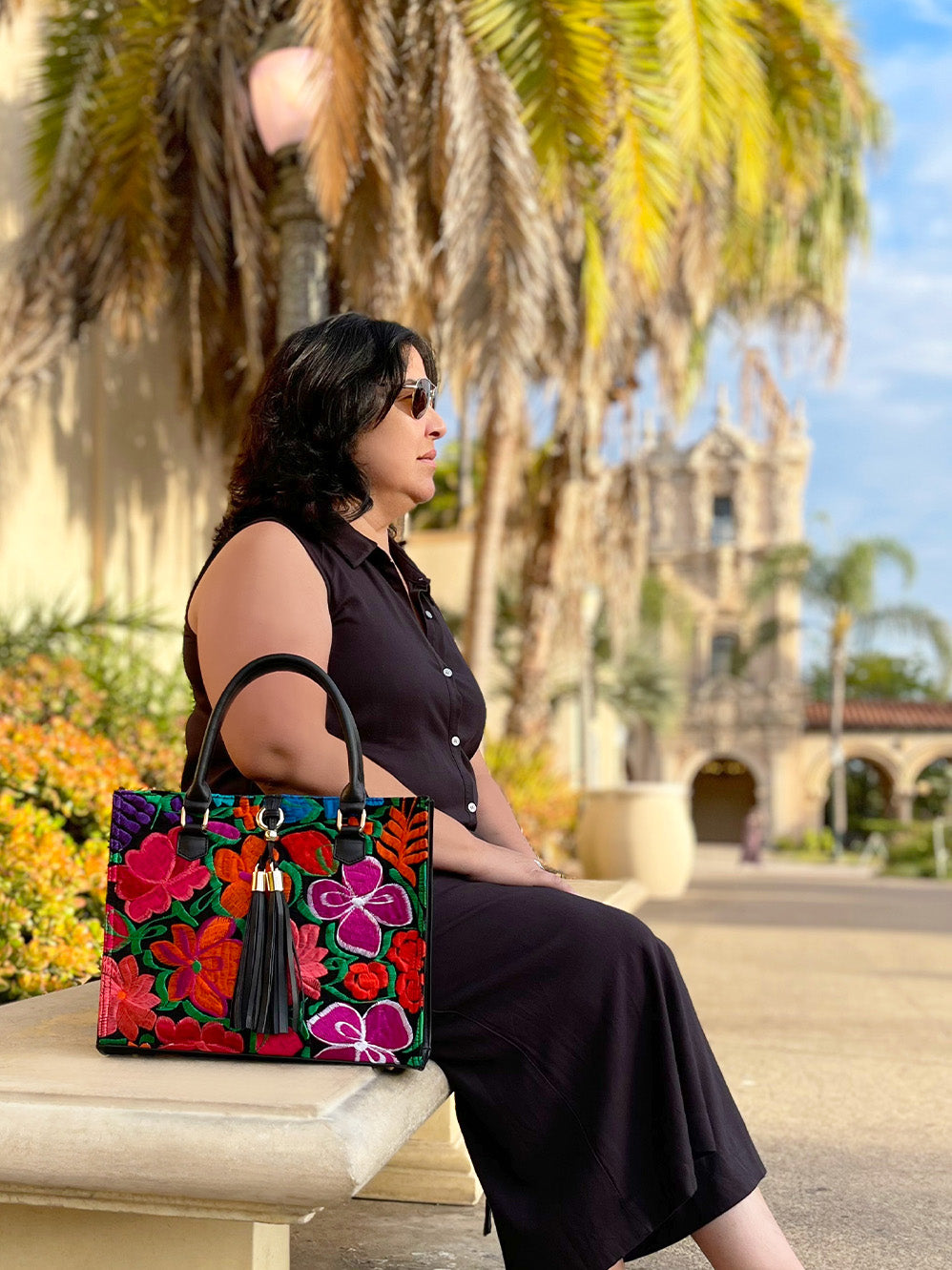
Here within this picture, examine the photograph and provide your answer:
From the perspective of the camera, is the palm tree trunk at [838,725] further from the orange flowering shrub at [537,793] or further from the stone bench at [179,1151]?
the stone bench at [179,1151]

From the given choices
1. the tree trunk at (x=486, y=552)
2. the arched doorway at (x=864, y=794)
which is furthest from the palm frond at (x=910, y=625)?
the tree trunk at (x=486, y=552)

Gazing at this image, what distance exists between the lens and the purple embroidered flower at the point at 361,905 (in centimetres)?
180

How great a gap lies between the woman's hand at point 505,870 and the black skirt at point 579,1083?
0.30ft

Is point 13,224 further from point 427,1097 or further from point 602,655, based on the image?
point 602,655

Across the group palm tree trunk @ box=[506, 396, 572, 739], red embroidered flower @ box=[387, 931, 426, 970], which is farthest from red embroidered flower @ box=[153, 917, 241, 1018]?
palm tree trunk @ box=[506, 396, 572, 739]

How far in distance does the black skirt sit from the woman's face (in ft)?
2.67

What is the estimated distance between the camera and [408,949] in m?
1.80

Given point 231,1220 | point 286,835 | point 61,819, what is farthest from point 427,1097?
point 61,819

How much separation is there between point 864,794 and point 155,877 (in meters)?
53.4

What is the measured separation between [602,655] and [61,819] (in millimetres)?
22915

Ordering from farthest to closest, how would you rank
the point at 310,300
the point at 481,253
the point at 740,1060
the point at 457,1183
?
the point at 481,253 < the point at 310,300 < the point at 740,1060 < the point at 457,1183

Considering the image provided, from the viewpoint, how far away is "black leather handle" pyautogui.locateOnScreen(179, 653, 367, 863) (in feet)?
5.85

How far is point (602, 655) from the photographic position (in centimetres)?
2658

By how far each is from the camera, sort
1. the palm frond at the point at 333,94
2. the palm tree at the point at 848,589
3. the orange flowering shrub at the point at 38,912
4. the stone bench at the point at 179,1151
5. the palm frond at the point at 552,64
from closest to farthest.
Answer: the stone bench at the point at 179,1151
the orange flowering shrub at the point at 38,912
the palm frond at the point at 333,94
the palm frond at the point at 552,64
the palm tree at the point at 848,589
